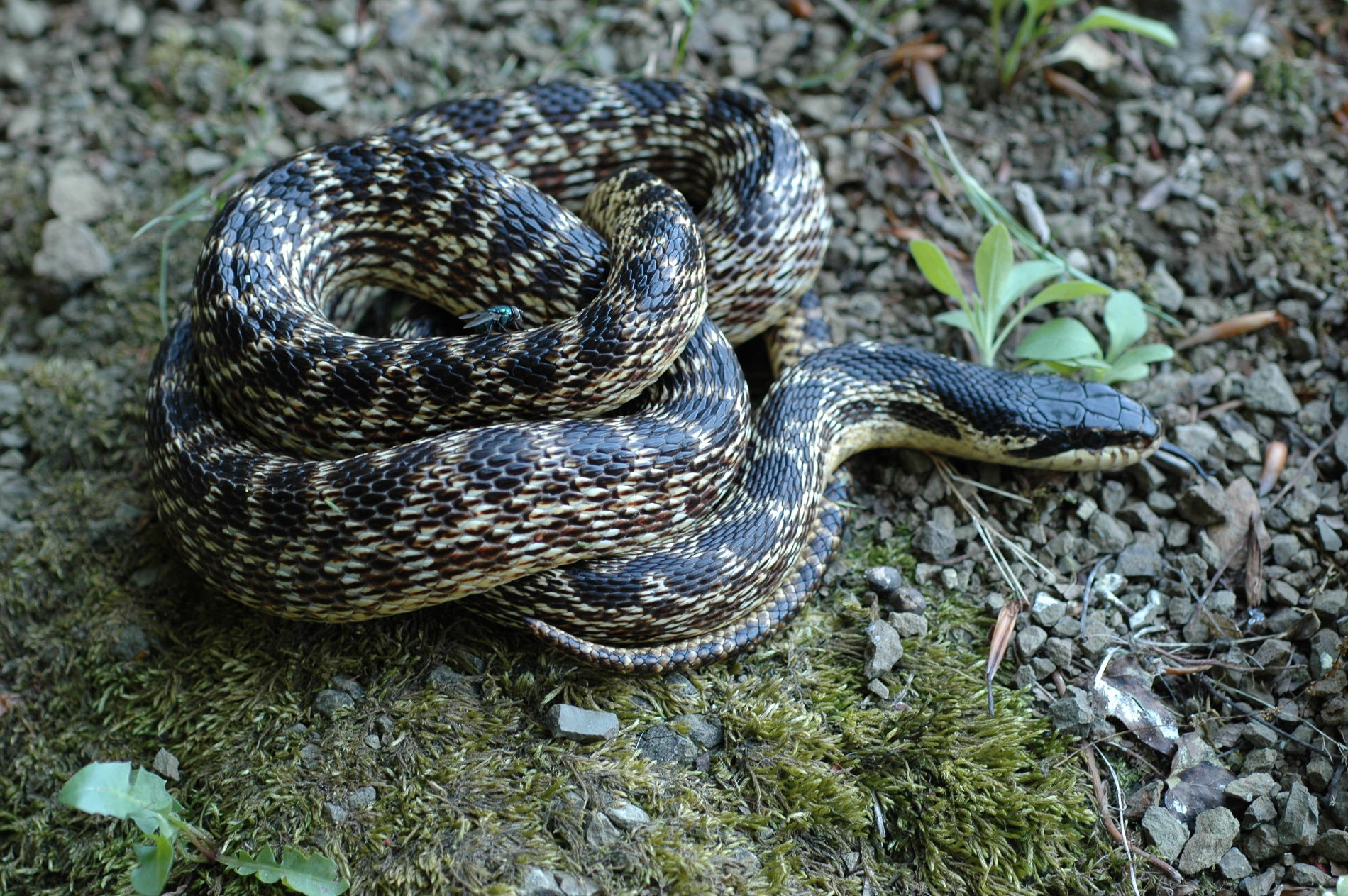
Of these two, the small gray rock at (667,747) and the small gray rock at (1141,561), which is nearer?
the small gray rock at (667,747)

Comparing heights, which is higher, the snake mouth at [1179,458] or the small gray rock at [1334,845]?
the snake mouth at [1179,458]

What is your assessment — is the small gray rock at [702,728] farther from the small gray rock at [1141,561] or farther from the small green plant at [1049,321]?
the small green plant at [1049,321]

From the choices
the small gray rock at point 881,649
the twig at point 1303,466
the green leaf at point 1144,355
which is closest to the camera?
the small gray rock at point 881,649

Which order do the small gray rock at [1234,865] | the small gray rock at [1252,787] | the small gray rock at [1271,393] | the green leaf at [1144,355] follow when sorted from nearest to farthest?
the small gray rock at [1234,865] → the small gray rock at [1252,787] → the green leaf at [1144,355] → the small gray rock at [1271,393]

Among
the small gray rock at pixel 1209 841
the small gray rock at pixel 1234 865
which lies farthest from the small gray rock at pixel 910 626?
the small gray rock at pixel 1234 865

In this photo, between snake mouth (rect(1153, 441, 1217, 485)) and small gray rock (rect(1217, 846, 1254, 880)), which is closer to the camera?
small gray rock (rect(1217, 846, 1254, 880))

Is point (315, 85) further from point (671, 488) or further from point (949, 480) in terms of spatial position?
point (949, 480)

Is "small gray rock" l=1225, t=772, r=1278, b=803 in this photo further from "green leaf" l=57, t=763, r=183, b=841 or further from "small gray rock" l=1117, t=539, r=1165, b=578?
"green leaf" l=57, t=763, r=183, b=841

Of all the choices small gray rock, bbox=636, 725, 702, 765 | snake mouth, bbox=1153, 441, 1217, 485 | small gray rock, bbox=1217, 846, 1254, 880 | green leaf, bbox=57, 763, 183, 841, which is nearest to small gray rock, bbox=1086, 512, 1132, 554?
snake mouth, bbox=1153, 441, 1217, 485
